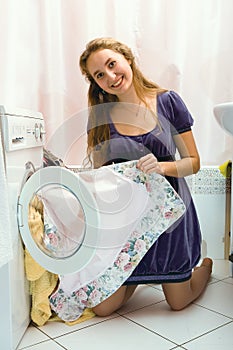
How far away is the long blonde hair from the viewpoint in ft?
4.78

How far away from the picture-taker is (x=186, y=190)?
154cm

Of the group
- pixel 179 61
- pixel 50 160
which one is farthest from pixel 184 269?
pixel 179 61

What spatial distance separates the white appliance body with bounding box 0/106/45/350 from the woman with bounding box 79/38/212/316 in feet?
0.70

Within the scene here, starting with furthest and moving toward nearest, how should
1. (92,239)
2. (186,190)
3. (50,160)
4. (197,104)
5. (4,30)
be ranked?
(197,104)
(4,30)
(186,190)
(50,160)
(92,239)

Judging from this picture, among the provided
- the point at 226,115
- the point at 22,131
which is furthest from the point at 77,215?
the point at 226,115

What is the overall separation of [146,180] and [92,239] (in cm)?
29

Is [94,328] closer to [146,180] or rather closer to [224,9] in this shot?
[146,180]

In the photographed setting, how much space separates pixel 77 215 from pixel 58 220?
91 mm

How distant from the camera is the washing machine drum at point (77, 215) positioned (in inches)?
50.1

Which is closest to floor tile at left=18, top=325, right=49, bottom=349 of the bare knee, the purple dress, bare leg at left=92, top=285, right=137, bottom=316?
bare leg at left=92, top=285, right=137, bottom=316

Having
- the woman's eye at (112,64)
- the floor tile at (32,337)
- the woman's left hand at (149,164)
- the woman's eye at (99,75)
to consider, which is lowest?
the floor tile at (32,337)

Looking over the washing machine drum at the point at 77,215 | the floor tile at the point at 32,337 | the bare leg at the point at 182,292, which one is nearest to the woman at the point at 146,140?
Result: the bare leg at the point at 182,292

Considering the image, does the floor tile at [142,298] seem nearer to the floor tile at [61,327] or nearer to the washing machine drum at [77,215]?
the floor tile at [61,327]

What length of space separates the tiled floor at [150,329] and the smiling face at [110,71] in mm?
755
